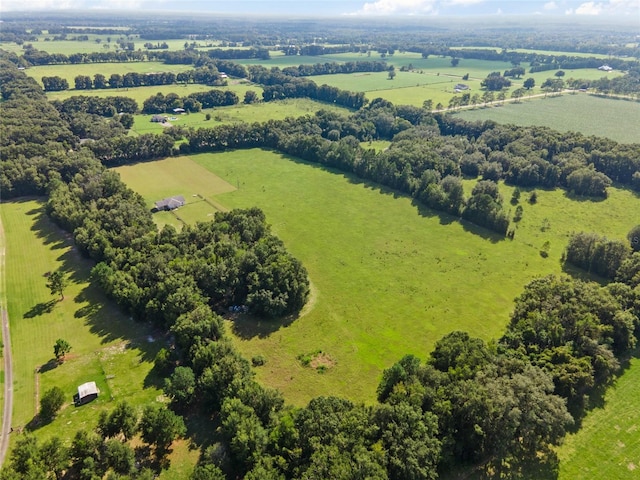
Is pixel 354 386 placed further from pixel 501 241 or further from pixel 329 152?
pixel 329 152

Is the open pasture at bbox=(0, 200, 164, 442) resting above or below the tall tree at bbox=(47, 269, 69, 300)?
below

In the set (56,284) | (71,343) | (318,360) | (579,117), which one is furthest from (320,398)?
(579,117)

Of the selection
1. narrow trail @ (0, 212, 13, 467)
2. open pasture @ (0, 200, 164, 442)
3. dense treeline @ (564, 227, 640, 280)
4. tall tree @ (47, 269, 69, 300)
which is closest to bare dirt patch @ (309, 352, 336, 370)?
open pasture @ (0, 200, 164, 442)

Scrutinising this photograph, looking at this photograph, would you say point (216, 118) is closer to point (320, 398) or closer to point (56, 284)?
point (56, 284)

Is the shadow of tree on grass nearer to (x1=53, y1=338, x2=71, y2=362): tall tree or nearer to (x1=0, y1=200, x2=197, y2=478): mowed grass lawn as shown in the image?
(x1=0, y1=200, x2=197, y2=478): mowed grass lawn

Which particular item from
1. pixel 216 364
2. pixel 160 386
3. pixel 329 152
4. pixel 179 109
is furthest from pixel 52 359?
pixel 179 109

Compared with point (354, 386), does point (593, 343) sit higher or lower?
higher
